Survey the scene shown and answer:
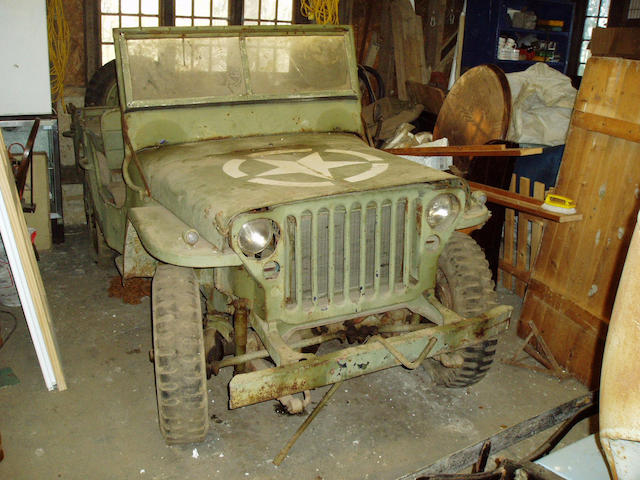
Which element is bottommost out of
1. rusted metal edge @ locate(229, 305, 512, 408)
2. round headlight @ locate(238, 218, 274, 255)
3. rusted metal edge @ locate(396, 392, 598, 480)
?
rusted metal edge @ locate(229, 305, 512, 408)

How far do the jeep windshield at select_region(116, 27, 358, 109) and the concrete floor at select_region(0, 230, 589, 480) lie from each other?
62.5 inches

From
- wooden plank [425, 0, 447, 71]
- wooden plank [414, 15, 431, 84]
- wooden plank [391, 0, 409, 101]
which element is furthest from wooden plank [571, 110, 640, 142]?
wooden plank [425, 0, 447, 71]

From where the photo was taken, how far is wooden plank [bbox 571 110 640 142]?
3379mm

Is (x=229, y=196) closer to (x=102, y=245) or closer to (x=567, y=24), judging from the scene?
(x=102, y=245)

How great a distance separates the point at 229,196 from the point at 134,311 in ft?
6.17

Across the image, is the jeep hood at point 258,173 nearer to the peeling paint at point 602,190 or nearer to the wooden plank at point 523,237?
the peeling paint at point 602,190

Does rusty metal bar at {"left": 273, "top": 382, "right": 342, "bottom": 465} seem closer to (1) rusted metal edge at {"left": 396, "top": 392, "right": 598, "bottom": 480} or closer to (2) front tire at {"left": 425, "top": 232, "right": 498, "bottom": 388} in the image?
(2) front tire at {"left": 425, "top": 232, "right": 498, "bottom": 388}

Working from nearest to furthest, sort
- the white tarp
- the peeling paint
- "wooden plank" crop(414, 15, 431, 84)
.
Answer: the peeling paint < the white tarp < "wooden plank" crop(414, 15, 431, 84)

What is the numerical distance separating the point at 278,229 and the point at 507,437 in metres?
1.24

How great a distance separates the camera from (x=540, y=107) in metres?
5.67

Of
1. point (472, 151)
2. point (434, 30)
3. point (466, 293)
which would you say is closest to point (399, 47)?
point (434, 30)

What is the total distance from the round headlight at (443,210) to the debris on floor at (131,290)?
238 centimetres

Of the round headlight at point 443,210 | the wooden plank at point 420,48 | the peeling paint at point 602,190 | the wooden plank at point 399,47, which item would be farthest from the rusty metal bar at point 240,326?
the wooden plank at point 420,48

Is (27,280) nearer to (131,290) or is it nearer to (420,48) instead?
(131,290)
